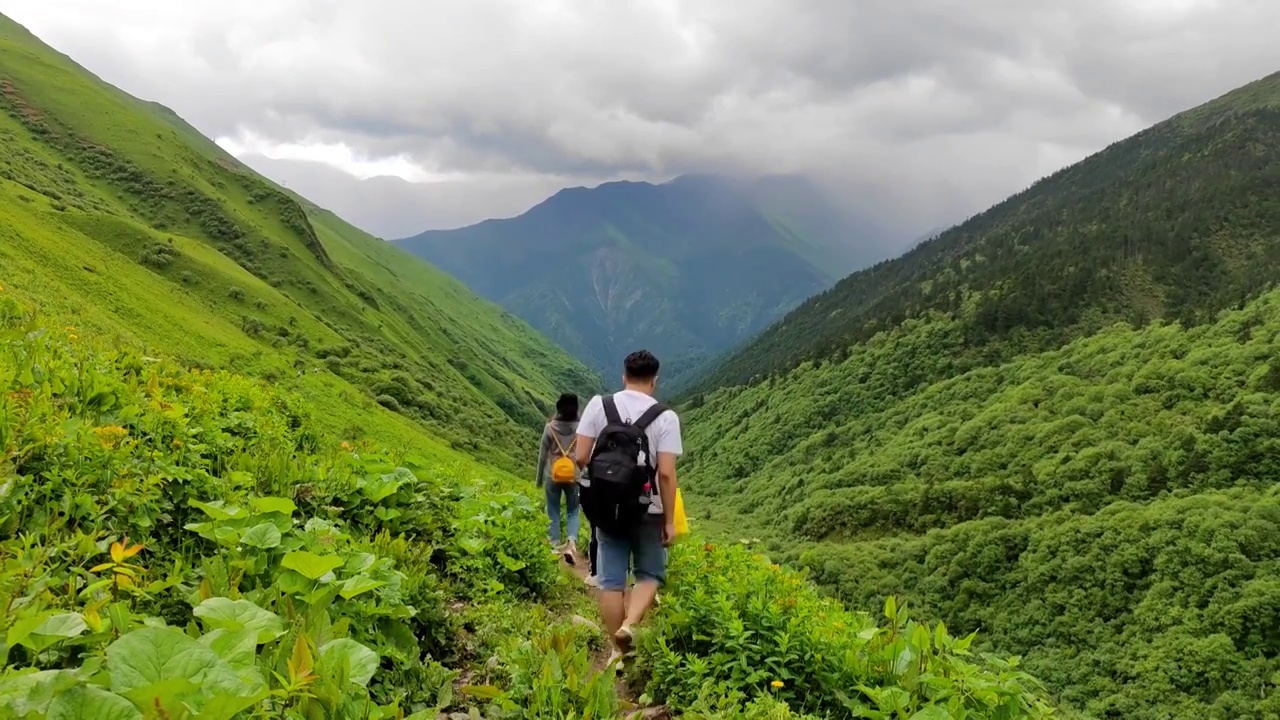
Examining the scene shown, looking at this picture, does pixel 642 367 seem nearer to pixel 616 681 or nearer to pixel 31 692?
pixel 616 681

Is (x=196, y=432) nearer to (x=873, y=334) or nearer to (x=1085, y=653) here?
(x=1085, y=653)

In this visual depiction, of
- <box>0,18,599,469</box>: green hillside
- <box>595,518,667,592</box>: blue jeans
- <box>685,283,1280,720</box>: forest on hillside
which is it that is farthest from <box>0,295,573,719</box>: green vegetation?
<box>685,283,1280,720</box>: forest on hillside

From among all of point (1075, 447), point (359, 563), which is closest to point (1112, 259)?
point (1075, 447)

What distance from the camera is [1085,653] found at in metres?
38.8

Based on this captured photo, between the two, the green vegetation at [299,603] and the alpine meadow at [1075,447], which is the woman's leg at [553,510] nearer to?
the green vegetation at [299,603]

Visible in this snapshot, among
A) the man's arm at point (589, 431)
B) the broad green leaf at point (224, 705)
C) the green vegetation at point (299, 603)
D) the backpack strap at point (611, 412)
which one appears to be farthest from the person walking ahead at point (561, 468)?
the broad green leaf at point (224, 705)

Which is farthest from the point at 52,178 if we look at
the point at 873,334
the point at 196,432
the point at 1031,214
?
the point at 1031,214

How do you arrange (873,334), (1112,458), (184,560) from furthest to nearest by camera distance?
(873,334)
(1112,458)
(184,560)

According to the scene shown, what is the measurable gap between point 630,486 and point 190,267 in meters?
50.9

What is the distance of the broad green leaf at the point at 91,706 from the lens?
2.16 meters

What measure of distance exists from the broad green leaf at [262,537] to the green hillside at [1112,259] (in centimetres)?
8942

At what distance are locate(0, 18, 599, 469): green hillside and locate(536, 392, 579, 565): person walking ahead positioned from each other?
1531 centimetres

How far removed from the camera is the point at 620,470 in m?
5.49

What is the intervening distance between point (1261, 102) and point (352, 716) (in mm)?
234288
